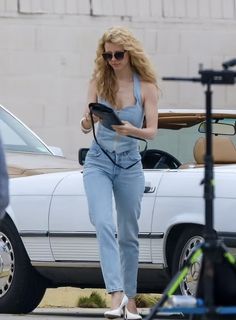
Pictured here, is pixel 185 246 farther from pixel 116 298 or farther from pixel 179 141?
pixel 179 141

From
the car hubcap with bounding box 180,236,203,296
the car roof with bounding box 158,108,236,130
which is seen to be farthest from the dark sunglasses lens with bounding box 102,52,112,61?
the car roof with bounding box 158,108,236,130

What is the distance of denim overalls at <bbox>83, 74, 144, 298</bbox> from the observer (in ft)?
26.9

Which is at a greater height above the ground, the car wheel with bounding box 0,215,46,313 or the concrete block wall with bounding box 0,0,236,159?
the concrete block wall with bounding box 0,0,236,159

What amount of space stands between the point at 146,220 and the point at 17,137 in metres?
2.47

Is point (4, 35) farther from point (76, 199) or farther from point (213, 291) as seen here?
point (213, 291)

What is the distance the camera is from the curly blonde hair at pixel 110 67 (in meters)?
8.26

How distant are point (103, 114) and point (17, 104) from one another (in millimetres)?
8656

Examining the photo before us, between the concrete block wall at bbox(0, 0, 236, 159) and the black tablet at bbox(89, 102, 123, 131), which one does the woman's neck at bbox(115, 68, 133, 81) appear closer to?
the black tablet at bbox(89, 102, 123, 131)

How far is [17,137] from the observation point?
11.0 meters

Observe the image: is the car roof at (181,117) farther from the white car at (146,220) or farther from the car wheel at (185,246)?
the car wheel at (185,246)

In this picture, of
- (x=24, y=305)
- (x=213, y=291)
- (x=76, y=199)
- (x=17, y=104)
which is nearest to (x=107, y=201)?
(x=76, y=199)

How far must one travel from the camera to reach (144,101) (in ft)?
27.3

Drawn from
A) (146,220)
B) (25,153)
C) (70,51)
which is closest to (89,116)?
(146,220)

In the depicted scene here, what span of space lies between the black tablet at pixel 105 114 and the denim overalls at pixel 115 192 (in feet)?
0.59
